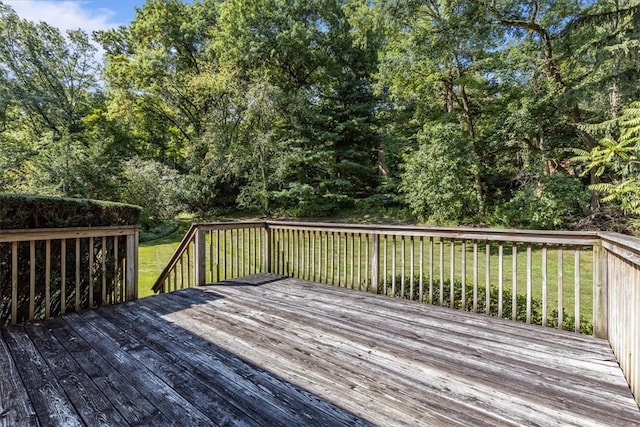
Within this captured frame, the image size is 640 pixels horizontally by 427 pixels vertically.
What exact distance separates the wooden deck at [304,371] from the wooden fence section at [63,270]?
29 cm

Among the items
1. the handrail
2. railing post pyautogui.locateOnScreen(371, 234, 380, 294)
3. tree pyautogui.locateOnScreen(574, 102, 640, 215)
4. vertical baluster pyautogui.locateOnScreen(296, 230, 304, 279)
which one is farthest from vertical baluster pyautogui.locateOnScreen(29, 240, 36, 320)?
tree pyautogui.locateOnScreen(574, 102, 640, 215)

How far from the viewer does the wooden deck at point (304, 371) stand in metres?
1.71

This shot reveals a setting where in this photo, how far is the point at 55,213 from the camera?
131 inches

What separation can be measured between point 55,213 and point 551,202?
421 inches

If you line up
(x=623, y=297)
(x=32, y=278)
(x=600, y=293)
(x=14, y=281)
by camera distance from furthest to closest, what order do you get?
(x=32, y=278)
(x=14, y=281)
(x=600, y=293)
(x=623, y=297)

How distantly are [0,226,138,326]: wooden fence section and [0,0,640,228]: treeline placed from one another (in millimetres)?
7626

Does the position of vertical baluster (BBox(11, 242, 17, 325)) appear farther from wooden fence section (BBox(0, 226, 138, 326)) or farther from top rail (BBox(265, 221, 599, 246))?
top rail (BBox(265, 221, 599, 246))

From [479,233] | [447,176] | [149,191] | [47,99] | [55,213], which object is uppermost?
[47,99]

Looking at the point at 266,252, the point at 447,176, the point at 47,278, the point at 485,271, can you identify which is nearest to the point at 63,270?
the point at 47,278

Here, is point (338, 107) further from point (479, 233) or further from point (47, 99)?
point (47, 99)

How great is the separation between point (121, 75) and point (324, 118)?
386 inches

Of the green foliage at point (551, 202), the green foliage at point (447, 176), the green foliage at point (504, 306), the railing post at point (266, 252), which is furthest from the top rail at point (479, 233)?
the green foliage at point (551, 202)

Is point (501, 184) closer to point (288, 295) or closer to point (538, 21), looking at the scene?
point (538, 21)

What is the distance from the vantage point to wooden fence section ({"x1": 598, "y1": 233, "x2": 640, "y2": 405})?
5.88ft
